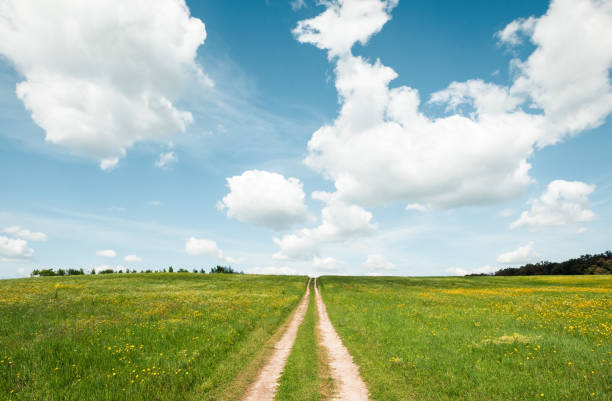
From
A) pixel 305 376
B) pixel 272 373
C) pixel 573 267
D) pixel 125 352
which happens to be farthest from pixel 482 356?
pixel 573 267

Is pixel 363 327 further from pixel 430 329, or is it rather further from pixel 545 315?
pixel 545 315

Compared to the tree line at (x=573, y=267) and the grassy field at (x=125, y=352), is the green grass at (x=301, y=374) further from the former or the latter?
the tree line at (x=573, y=267)

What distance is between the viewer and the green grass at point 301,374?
363 inches

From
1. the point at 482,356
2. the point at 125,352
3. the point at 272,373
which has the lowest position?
the point at 272,373

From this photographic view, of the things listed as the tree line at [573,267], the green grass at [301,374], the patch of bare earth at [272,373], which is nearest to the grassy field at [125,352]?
the patch of bare earth at [272,373]

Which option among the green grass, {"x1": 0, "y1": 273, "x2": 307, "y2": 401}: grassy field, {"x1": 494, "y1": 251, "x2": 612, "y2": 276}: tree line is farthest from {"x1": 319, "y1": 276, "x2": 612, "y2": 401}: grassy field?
{"x1": 494, "y1": 251, "x2": 612, "y2": 276}: tree line

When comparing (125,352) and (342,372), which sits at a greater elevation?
(125,352)

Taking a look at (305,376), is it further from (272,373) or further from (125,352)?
(125,352)

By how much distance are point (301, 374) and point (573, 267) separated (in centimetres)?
16442

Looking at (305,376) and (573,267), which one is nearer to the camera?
(305,376)

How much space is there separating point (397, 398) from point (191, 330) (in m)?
12.5

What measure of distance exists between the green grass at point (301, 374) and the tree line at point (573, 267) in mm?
140219

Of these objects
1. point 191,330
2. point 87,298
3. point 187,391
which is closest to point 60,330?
point 191,330

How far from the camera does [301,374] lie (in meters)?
11.0
